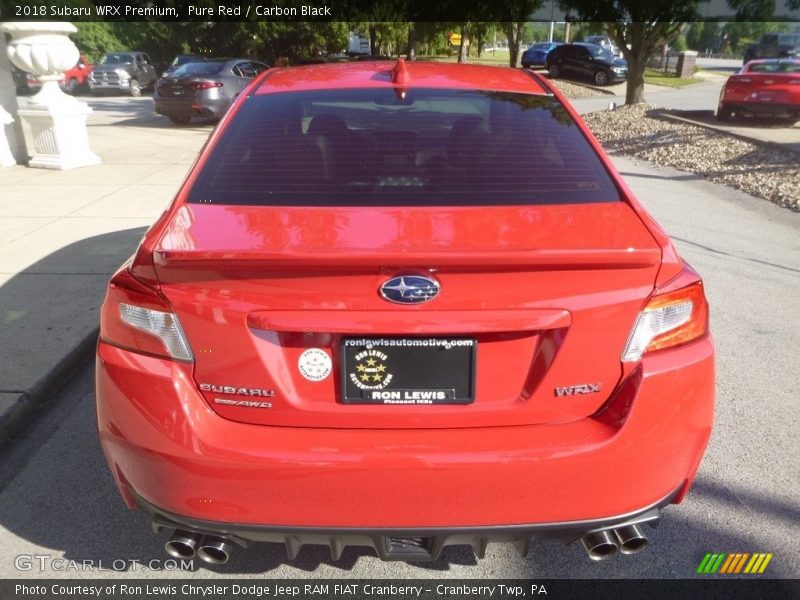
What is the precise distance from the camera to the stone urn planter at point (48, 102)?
1041 cm

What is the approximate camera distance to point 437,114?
2891 mm

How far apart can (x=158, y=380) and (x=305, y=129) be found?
4.12 feet

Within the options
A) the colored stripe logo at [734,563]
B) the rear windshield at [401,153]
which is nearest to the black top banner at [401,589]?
the colored stripe logo at [734,563]

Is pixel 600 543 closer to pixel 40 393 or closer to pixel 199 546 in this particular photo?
pixel 199 546

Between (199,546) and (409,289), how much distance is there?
3.46 ft

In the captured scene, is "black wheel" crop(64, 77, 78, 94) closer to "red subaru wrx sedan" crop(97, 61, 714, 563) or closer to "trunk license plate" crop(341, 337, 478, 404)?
"red subaru wrx sedan" crop(97, 61, 714, 563)

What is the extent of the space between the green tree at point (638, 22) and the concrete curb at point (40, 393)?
17.5 metres

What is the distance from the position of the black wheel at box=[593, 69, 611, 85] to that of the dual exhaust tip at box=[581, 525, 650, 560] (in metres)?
32.3

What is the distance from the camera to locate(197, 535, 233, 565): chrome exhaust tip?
7.00ft

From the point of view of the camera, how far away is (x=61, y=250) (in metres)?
6.15

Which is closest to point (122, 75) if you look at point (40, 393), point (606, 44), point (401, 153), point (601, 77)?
point (601, 77)

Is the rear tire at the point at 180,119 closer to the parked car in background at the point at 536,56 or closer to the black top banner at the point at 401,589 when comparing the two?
the black top banner at the point at 401,589

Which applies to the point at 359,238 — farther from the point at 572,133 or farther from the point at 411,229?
the point at 572,133

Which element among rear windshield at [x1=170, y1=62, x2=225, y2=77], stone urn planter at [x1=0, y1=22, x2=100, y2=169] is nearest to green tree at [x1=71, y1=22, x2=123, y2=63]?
rear windshield at [x1=170, y1=62, x2=225, y2=77]
